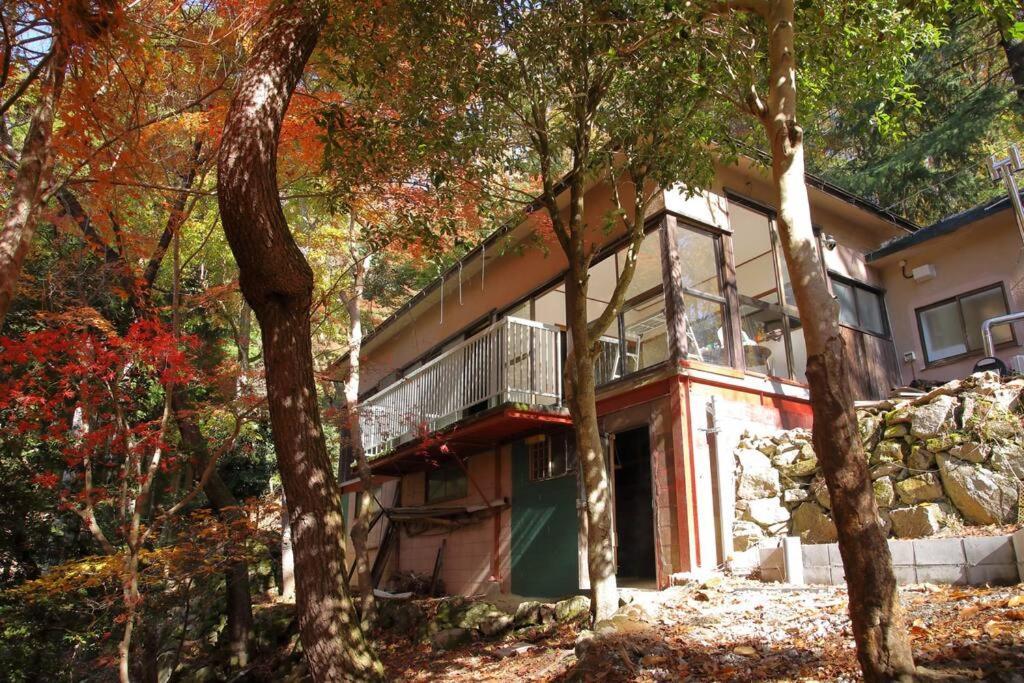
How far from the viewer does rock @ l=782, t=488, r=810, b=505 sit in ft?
27.0

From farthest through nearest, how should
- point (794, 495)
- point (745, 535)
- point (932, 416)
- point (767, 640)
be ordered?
point (794, 495) < point (745, 535) < point (932, 416) < point (767, 640)

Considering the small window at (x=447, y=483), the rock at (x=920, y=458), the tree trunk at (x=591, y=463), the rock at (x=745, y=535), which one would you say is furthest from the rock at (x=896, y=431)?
the small window at (x=447, y=483)

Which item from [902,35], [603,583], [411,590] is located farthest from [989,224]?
[411,590]

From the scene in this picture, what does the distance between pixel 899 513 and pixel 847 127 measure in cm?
1588

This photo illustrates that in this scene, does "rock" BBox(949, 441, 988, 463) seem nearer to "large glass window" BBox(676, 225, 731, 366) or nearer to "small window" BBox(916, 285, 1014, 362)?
"large glass window" BBox(676, 225, 731, 366)


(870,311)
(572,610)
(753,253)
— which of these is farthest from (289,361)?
(870,311)

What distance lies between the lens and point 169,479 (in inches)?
717

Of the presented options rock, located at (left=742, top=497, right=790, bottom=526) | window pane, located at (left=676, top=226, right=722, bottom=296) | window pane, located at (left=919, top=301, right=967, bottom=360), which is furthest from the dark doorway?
window pane, located at (left=919, top=301, right=967, bottom=360)

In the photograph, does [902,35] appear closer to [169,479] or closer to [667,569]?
[667,569]

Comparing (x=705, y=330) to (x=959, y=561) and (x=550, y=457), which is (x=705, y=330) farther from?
(x=959, y=561)

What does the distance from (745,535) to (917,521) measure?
6.08ft

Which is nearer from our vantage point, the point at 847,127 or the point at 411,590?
the point at 411,590

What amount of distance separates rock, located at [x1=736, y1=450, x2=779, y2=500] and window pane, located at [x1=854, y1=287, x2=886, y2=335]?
15.1 feet

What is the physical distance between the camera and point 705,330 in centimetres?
966
